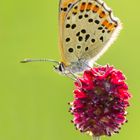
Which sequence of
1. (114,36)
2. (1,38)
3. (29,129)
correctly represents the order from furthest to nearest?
(1,38)
(29,129)
(114,36)

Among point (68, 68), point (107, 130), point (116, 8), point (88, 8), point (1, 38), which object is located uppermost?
point (116, 8)

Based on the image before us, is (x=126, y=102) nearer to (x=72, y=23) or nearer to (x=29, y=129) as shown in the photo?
(x=72, y=23)

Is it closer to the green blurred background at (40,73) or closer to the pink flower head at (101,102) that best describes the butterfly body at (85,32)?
the pink flower head at (101,102)

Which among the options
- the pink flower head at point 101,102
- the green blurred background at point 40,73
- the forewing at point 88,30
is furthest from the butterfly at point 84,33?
the green blurred background at point 40,73

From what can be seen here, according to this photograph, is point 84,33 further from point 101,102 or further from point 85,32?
point 101,102

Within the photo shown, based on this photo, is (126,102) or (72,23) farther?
(72,23)

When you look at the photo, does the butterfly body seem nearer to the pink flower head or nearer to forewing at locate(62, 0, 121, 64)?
Result: forewing at locate(62, 0, 121, 64)

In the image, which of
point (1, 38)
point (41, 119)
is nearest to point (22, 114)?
point (41, 119)
